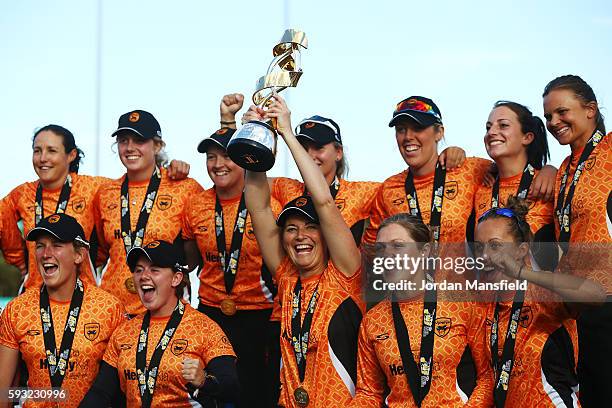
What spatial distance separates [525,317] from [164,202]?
103 inches

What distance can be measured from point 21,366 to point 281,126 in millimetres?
2032

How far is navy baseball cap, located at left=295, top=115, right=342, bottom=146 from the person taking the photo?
5.47 metres

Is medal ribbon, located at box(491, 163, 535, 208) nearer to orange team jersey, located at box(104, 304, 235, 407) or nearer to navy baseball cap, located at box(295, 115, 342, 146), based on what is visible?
navy baseball cap, located at box(295, 115, 342, 146)

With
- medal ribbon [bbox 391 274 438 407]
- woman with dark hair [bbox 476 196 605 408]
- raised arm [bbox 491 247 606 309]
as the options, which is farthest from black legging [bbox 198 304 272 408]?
raised arm [bbox 491 247 606 309]

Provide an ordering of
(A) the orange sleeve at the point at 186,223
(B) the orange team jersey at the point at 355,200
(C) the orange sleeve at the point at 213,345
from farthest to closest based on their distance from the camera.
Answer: (A) the orange sleeve at the point at 186,223, (B) the orange team jersey at the point at 355,200, (C) the orange sleeve at the point at 213,345

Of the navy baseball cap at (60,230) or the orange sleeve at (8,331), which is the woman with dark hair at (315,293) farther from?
the orange sleeve at (8,331)

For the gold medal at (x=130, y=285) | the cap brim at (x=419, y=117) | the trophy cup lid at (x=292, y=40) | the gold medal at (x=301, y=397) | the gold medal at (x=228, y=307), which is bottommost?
the gold medal at (x=301, y=397)

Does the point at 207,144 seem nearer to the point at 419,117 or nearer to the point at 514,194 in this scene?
the point at 419,117

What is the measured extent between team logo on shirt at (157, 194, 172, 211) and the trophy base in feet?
4.93

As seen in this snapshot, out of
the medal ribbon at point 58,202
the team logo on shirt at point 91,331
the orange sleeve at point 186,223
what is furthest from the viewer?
the medal ribbon at point 58,202

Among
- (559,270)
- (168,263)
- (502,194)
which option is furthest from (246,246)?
(559,270)

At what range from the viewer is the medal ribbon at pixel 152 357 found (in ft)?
15.3

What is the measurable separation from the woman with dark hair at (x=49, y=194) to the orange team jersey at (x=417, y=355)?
7.05 feet

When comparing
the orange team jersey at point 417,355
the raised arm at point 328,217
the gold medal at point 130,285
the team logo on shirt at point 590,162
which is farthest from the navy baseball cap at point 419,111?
the gold medal at point 130,285
